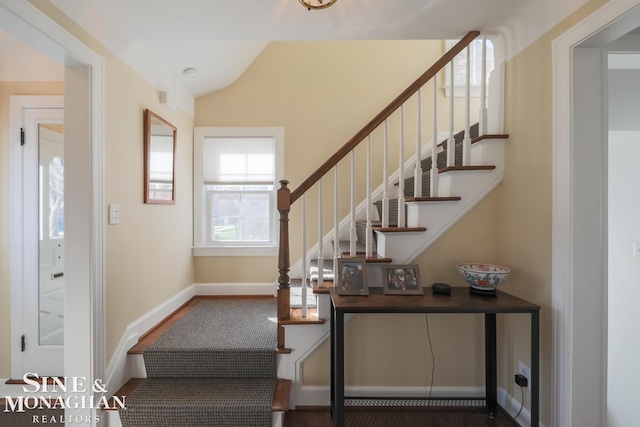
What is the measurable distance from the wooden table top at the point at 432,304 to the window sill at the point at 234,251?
1.52 m

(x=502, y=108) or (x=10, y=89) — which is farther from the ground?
(x=10, y=89)

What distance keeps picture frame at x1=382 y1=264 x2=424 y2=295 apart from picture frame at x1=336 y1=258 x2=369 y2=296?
125 millimetres

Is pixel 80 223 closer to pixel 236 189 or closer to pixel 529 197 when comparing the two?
pixel 236 189

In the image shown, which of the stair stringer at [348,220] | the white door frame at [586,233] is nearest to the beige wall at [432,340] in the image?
the white door frame at [586,233]

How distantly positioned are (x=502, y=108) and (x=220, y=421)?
104 inches

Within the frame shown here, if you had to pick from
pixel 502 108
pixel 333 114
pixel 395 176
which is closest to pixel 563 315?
pixel 502 108

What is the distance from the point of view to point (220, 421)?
161 cm

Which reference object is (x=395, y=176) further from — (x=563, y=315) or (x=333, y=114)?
(x=563, y=315)

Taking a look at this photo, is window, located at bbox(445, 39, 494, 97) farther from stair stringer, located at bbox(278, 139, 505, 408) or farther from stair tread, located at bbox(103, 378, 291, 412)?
stair tread, located at bbox(103, 378, 291, 412)

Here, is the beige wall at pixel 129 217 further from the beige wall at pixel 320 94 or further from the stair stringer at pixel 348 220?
the stair stringer at pixel 348 220

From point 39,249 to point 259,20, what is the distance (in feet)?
7.64

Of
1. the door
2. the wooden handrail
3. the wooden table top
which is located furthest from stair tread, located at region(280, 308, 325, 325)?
the door

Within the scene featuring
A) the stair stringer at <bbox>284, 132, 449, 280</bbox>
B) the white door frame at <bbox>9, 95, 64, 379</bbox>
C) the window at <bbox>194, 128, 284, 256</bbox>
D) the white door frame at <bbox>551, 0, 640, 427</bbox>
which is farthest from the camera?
the window at <bbox>194, 128, 284, 256</bbox>

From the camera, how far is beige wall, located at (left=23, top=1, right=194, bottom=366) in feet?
5.57
